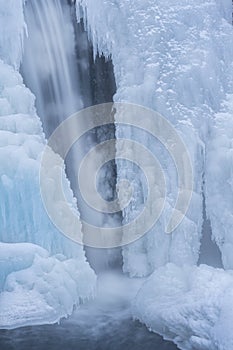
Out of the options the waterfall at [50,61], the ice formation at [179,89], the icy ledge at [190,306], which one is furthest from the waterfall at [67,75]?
the icy ledge at [190,306]

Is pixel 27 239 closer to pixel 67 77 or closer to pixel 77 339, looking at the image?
pixel 77 339

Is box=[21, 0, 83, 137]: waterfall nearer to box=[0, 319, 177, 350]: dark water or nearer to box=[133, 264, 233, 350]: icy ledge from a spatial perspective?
box=[133, 264, 233, 350]: icy ledge

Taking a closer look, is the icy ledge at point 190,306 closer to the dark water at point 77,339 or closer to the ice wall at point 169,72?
Answer: the dark water at point 77,339

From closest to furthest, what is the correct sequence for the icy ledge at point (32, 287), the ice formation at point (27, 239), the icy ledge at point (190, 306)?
the icy ledge at point (190, 306) < the icy ledge at point (32, 287) < the ice formation at point (27, 239)

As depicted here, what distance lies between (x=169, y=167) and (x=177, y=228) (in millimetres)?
894

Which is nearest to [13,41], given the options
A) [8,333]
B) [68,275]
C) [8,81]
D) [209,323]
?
[8,81]

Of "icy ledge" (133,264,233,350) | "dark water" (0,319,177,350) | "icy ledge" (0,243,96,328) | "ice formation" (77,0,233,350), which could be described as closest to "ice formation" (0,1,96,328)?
"icy ledge" (0,243,96,328)

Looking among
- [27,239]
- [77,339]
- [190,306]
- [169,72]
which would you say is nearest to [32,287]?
[27,239]

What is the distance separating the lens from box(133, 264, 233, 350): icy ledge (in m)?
5.29

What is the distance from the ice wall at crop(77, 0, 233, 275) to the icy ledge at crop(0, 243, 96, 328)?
1.67 m

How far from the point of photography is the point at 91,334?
19.3ft

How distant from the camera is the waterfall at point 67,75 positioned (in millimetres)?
8359

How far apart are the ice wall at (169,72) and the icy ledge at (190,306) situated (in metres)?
0.81

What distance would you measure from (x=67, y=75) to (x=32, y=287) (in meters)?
3.88
